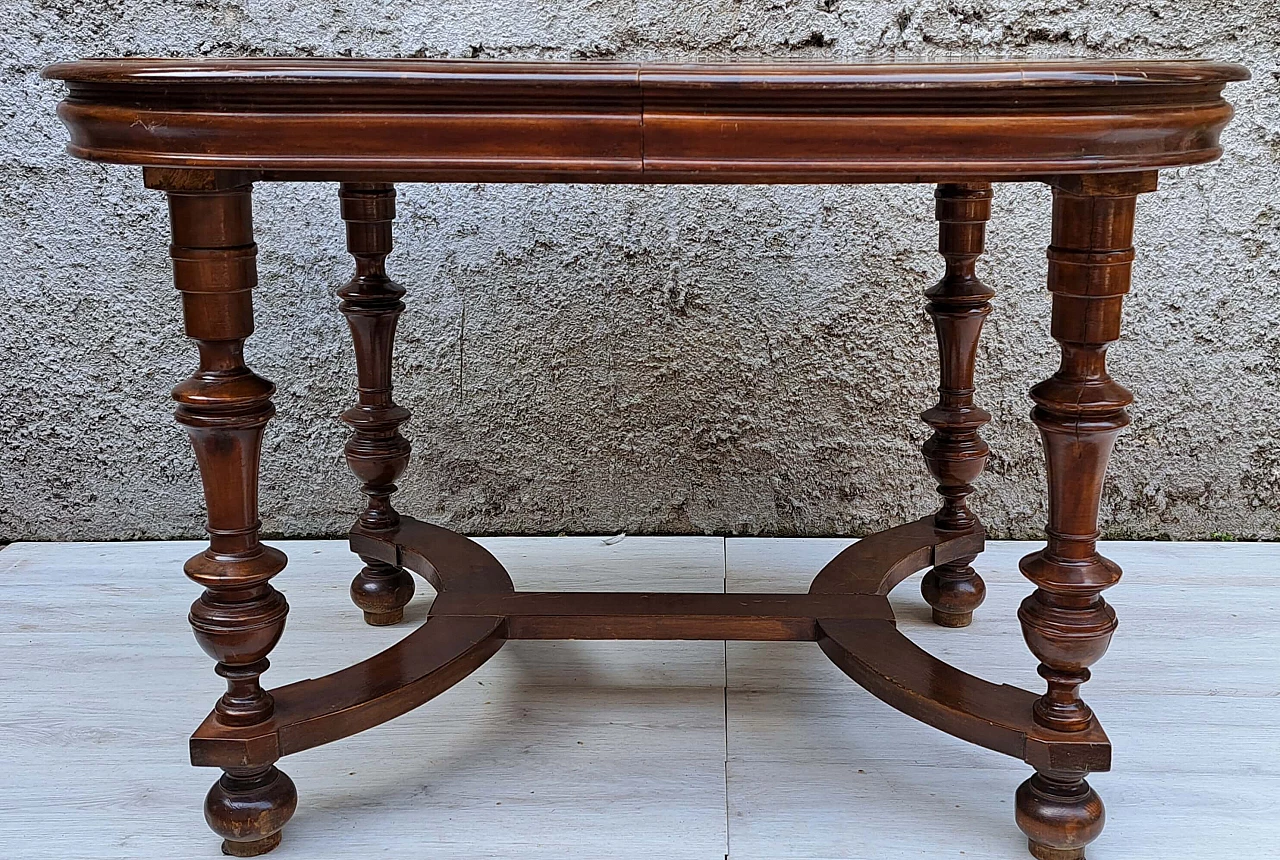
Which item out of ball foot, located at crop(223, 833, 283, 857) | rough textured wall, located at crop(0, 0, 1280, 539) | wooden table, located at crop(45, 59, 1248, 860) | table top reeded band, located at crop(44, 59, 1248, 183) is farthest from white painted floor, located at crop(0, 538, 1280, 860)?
table top reeded band, located at crop(44, 59, 1248, 183)

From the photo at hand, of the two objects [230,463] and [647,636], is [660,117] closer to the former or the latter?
[230,463]

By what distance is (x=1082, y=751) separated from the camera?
1335 mm

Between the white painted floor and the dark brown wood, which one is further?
the dark brown wood

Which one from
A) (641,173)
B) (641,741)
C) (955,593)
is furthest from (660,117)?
(955,593)

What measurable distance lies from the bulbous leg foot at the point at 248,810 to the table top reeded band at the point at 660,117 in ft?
2.23

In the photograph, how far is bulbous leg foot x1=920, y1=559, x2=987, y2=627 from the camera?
1980mm

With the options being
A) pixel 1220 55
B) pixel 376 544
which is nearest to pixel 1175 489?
pixel 1220 55

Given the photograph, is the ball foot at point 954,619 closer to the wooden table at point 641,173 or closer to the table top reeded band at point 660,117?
the wooden table at point 641,173

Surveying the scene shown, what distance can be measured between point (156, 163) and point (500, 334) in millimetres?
1169

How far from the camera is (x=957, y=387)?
75.3 inches

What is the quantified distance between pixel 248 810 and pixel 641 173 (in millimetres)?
816

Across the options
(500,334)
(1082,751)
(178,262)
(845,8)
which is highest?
(845,8)

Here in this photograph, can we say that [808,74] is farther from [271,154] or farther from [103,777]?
[103,777]

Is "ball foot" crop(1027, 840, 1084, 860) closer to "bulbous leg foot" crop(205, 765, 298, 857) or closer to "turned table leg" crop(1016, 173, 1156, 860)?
"turned table leg" crop(1016, 173, 1156, 860)
